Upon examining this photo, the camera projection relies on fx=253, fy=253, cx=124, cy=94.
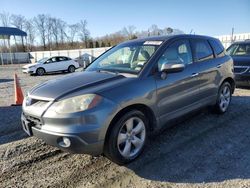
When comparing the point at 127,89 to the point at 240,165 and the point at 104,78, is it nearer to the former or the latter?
the point at 104,78

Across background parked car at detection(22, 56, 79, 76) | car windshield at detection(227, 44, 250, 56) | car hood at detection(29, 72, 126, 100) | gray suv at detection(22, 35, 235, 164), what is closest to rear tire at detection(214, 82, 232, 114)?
gray suv at detection(22, 35, 235, 164)

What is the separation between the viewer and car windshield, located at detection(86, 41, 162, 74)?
155 inches

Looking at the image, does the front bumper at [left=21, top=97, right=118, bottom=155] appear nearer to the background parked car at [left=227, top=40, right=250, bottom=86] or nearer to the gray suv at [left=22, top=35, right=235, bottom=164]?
the gray suv at [left=22, top=35, right=235, bottom=164]

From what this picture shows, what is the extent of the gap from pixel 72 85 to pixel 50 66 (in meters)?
18.6

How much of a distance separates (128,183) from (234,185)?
4.15 feet

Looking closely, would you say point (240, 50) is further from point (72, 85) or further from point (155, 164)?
point (72, 85)

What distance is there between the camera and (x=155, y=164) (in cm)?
353

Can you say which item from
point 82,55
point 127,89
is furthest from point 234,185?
point 82,55

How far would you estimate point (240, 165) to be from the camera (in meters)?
3.44

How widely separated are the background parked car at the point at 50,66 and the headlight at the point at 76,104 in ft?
59.9

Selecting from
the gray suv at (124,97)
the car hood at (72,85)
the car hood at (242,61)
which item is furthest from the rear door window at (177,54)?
the car hood at (242,61)

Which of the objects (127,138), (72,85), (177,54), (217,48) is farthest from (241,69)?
(72,85)

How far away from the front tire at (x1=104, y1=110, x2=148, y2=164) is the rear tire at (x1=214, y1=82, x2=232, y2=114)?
7.95ft

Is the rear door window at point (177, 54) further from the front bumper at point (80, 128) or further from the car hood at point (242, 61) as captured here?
the car hood at point (242, 61)
